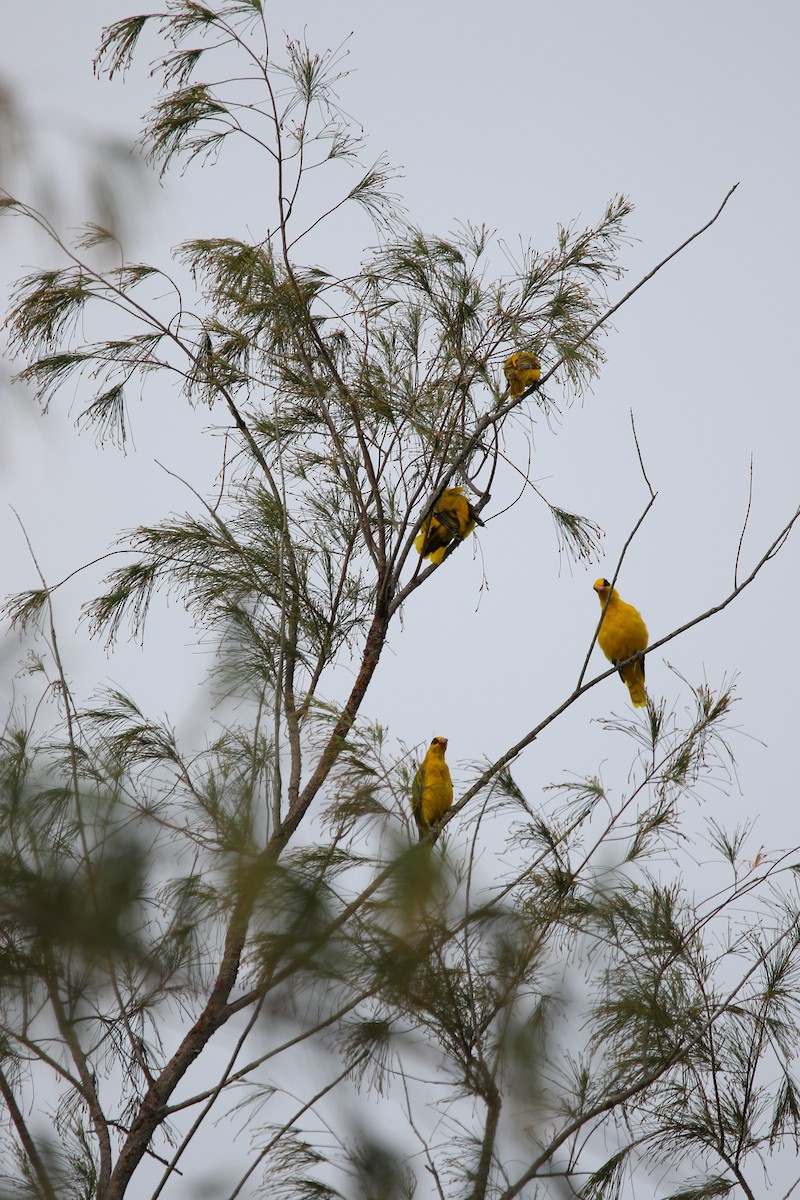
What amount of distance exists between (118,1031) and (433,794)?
1.64 m

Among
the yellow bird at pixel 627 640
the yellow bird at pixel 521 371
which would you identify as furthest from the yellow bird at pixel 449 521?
the yellow bird at pixel 627 640

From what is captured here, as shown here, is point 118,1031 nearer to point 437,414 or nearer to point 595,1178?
point 595,1178

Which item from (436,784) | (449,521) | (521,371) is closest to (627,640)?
(436,784)

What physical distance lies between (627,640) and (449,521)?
1304mm

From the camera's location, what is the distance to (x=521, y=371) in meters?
3.54

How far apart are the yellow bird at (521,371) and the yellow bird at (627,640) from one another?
1407mm

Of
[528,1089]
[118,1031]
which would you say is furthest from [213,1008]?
[528,1089]

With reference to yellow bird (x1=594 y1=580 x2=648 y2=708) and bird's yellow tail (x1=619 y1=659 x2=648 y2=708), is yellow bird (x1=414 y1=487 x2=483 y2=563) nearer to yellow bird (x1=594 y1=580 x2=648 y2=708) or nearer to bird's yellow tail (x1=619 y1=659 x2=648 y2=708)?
yellow bird (x1=594 y1=580 x2=648 y2=708)

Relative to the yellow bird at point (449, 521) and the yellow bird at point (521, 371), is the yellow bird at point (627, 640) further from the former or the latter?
the yellow bird at point (521, 371)

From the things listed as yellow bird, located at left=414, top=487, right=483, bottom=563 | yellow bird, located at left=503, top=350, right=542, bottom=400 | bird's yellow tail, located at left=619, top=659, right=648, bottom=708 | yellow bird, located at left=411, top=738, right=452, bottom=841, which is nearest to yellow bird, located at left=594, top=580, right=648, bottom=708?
bird's yellow tail, located at left=619, top=659, right=648, bottom=708

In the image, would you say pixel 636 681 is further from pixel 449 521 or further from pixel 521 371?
pixel 521 371

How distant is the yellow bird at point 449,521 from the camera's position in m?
3.78

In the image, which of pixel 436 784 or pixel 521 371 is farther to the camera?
pixel 436 784

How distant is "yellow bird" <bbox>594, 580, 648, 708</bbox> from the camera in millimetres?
4754
